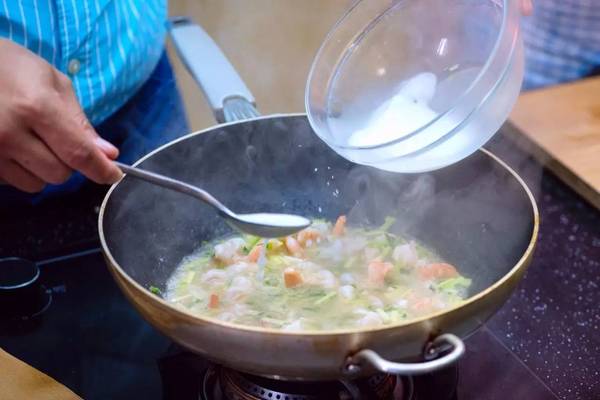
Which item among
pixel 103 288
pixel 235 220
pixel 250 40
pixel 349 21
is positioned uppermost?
pixel 349 21

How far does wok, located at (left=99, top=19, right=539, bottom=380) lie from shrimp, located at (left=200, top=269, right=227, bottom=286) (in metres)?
0.07

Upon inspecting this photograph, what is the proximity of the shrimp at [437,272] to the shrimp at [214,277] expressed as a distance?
302mm

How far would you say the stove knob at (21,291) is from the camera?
0.97 meters

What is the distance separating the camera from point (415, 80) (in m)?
0.96

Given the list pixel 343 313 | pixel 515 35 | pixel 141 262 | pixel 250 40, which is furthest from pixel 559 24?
pixel 141 262

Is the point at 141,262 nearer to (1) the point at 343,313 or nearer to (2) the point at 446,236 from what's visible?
(1) the point at 343,313

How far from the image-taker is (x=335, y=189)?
1.16m

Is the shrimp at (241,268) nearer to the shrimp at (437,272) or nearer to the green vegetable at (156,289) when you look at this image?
the green vegetable at (156,289)

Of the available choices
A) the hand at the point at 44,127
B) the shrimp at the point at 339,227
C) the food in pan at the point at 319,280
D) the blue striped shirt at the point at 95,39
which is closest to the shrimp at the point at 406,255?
the food in pan at the point at 319,280

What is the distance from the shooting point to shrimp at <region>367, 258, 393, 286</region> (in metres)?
1.00

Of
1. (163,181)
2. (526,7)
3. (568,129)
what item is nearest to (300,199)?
(163,181)

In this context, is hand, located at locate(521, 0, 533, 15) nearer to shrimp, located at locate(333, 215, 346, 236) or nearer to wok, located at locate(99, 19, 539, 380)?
wok, located at locate(99, 19, 539, 380)

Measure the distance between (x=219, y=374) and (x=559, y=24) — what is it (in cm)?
135

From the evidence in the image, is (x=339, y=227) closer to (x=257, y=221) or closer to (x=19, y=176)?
(x=257, y=221)
